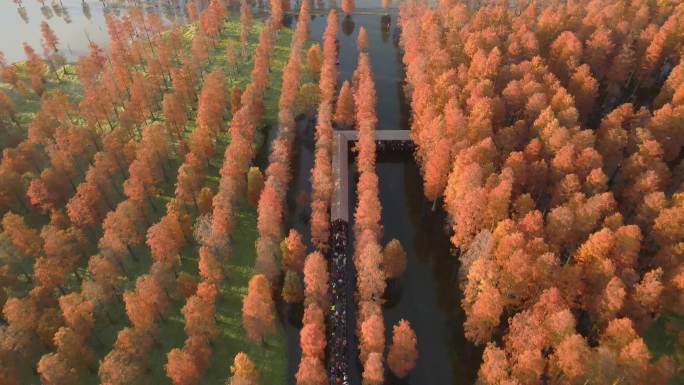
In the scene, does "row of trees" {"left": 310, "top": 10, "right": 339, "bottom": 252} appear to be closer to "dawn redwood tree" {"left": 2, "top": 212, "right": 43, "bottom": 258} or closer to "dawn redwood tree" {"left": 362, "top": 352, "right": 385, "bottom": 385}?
"dawn redwood tree" {"left": 362, "top": 352, "right": 385, "bottom": 385}

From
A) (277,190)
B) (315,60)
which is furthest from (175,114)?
(315,60)

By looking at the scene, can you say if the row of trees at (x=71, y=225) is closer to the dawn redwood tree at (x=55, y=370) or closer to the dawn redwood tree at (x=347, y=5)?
the dawn redwood tree at (x=55, y=370)

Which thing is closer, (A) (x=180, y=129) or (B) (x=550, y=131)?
(B) (x=550, y=131)

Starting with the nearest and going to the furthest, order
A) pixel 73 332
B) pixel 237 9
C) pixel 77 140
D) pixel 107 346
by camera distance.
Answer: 1. pixel 73 332
2. pixel 107 346
3. pixel 77 140
4. pixel 237 9

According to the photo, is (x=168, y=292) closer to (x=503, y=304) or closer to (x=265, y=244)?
(x=265, y=244)

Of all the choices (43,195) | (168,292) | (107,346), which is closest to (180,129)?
(43,195)

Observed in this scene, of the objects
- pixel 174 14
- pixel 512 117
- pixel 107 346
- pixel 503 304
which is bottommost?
pixel 107 346

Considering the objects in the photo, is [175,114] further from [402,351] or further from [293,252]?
[402,351]
